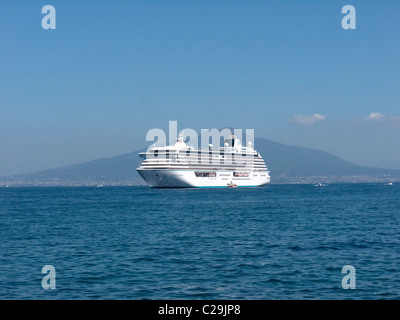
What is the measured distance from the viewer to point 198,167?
120812mm

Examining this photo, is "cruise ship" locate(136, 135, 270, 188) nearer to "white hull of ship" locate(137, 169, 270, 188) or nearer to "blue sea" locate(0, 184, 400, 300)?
"white hull of ship" locate(137, 169, 270, 188)

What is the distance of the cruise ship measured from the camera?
114 m

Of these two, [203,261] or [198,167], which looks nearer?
[203,261]

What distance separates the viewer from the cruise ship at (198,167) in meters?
114

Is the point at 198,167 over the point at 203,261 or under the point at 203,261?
over

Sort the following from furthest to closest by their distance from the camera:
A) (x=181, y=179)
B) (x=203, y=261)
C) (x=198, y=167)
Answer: (x=198, y=167) → (x=181, y=179) → (x=203, y=261)

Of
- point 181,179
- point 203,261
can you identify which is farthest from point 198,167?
point 203,261

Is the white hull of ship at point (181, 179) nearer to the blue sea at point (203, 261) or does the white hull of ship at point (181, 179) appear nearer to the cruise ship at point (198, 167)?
→ the cruise ship at point (198, 167)

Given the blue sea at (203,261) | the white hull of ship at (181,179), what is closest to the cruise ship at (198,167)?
the white hull of ship at (181,179)

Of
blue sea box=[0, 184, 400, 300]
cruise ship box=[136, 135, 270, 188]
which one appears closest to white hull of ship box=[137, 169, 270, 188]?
cruise ship box=[136, 135, 270, 188]

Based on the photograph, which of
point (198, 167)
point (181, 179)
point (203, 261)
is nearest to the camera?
point (203, 261)

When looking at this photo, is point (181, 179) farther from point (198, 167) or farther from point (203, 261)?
point (203, 261)

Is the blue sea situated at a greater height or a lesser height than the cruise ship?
lesser
